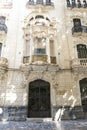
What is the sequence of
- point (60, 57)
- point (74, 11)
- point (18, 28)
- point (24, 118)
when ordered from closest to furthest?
point (24, 118)
point (60, 57)
point (18, 28)
point (74, 11)

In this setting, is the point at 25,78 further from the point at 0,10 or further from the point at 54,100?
the point at 0,10

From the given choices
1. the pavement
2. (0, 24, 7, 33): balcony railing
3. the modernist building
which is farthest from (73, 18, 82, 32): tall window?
the pavement

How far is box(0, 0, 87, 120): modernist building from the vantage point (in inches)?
560

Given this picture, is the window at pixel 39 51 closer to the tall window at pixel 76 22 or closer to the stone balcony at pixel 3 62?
the stone balcony at pixel 3 62

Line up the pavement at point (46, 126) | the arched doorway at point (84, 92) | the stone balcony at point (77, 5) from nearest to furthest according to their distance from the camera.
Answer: the pavement at point (46, 126), the arched doorway at point (84, 92), the stone balcony at point (77, 5)

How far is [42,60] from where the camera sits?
15531 millimetres

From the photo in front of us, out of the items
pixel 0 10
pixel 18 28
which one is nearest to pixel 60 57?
pixel 18 28

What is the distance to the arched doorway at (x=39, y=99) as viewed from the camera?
47.0ft

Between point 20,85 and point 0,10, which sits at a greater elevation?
point 0,10

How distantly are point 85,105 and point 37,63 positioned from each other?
5.45 metres

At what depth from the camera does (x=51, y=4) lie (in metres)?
19.4

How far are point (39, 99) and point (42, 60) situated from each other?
345 centimetres

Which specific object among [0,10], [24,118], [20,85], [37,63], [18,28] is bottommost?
[24,118]

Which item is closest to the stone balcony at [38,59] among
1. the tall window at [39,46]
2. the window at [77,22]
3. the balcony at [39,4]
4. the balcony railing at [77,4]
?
the tall window at [39,46]
